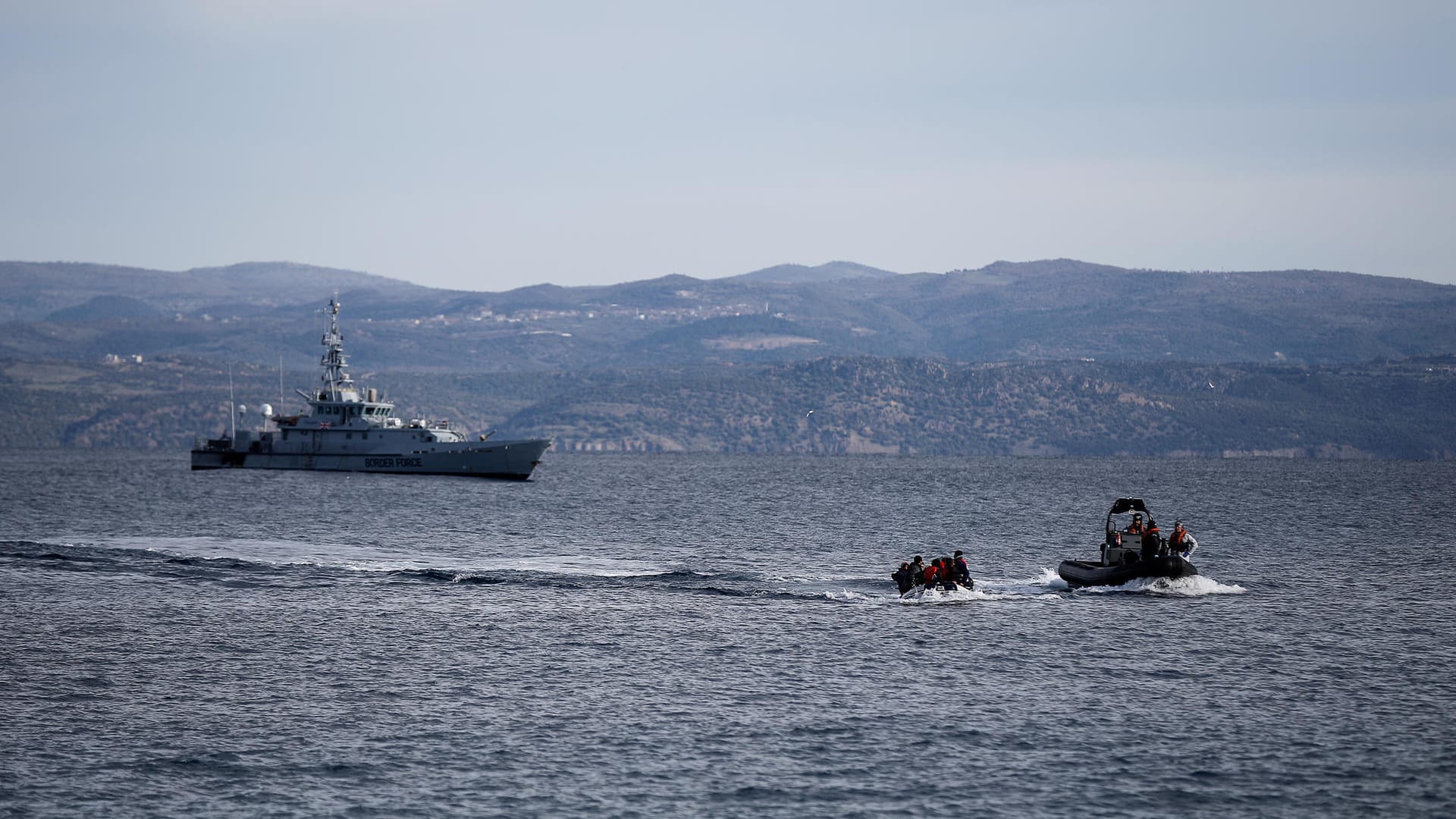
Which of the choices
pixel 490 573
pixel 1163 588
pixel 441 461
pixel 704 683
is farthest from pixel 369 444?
pixel 704 683

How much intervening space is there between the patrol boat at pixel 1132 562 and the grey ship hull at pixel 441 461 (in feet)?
319

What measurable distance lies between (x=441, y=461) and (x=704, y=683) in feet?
386

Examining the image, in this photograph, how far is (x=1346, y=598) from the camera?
6169cm

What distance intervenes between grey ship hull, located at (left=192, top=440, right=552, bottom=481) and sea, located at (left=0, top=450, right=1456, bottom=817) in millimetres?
70317

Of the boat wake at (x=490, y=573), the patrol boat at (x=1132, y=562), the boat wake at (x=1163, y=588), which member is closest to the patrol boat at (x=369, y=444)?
the boat wake at (x=490, y=573)

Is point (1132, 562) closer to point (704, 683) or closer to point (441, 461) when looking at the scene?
point (704, 683)

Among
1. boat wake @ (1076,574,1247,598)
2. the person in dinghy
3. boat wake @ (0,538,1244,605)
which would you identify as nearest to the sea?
boat wake @ (1076,574,1247,598)

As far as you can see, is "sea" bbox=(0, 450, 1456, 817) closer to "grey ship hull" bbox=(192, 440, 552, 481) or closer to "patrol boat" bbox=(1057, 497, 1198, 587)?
"patrol boat" bbox=(1057, 497, 1198, 587)

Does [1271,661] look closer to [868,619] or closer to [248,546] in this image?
[868,619]

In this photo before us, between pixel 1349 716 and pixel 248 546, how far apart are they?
62.0 metres

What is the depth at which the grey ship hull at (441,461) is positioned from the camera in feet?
516

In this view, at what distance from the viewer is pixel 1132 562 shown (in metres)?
62.3

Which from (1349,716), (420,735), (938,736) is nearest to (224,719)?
(420,735)

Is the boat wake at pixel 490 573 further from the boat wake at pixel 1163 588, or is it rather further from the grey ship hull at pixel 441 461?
the grey ship hull at pixel 441 461
